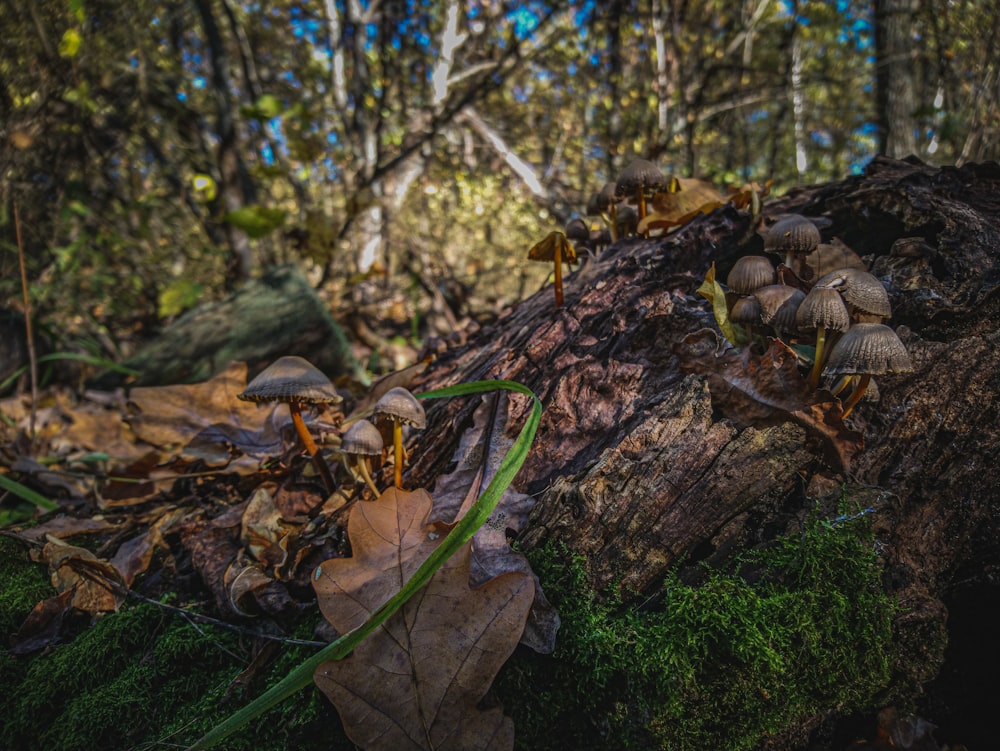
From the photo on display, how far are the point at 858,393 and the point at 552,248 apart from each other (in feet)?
3.50

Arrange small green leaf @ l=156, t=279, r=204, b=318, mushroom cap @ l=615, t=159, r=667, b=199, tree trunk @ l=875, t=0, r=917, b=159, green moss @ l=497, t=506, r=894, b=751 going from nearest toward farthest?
green moss @ l=497, t=506, r=894, b=751
mushroom cap @ l=615, t=159, r=667, b=199
small green leaf @ l=156, t=279, r=204, b=318
tree trunk @ l=875, t=0, r=917, b=159

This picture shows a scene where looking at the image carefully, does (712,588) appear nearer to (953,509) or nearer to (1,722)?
(953,509)

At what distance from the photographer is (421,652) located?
104 cm

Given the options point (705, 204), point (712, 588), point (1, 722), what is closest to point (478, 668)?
point (712, 588)

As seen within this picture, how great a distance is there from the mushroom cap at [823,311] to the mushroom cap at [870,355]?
55mm

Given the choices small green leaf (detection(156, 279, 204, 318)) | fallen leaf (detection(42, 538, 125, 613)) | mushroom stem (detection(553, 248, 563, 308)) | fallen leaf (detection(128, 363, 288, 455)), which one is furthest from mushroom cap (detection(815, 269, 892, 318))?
small green leaf (detection(156, 279, 204, 318))

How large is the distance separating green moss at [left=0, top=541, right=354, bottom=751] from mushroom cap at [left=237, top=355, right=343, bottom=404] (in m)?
0.64

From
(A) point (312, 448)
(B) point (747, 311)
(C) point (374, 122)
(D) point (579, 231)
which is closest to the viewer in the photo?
(B) point (747, 311)

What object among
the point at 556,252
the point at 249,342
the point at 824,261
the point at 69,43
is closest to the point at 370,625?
the point at 556,252

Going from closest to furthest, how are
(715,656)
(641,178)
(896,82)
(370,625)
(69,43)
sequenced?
(370,625)
(715,656)
(641,178)
(69,43)
(896,82)

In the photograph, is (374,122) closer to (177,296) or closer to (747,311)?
(177,296)

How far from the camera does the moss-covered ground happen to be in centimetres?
105

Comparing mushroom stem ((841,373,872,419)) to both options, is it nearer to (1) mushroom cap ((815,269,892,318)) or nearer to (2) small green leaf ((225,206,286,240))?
(1) mushroom cap ((815,269,892,318))

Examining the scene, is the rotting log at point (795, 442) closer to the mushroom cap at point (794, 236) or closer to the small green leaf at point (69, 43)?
the mushroom cap at point (794, 236)
